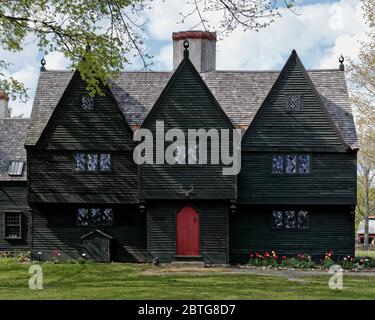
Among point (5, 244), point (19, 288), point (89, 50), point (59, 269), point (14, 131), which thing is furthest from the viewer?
point (14, 131)

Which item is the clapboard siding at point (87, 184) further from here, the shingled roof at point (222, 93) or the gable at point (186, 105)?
the gable at point (186, 105)

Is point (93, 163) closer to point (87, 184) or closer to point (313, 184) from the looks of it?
point (87, 184)

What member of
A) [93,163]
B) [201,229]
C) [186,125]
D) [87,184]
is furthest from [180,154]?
[87,184]

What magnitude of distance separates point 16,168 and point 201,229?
12.1 m

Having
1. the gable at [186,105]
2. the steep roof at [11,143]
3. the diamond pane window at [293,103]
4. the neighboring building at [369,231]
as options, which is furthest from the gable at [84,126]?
the neighboring building at [369,231]

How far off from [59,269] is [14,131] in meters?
13.9

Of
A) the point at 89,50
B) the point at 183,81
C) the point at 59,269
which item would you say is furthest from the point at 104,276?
the point at 183,81

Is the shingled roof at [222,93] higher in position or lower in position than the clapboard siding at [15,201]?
higher

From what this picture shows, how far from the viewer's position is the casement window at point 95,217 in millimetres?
33500

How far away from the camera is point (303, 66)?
32.9 m

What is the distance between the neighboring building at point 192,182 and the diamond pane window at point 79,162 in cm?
5

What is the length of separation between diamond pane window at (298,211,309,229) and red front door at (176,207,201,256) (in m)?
4.98

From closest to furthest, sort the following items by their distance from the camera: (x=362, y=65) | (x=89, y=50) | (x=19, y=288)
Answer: (x=19, y=288), (x=89, y=50), (x=362, y=65)

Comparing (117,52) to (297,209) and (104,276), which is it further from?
(297,209)
